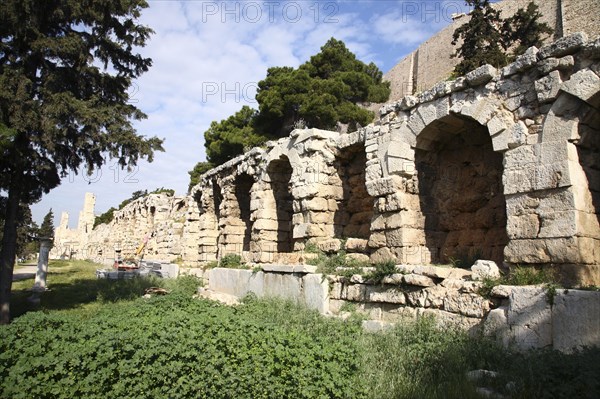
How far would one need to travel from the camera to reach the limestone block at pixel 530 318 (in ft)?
15.5

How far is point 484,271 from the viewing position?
586 cm

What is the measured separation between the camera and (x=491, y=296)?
5457 mm

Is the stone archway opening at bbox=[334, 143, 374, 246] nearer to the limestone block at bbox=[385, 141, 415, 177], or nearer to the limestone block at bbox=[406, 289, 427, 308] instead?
the limestone block at bbox=[385, 141, 415, 177]

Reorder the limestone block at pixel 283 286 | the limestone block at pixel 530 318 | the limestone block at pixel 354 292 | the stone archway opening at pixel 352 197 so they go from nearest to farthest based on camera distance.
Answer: the limestone block at pixel 530 318
the limestone block at pixel 354 292
the limestone block at pixel 283 286
the stone archway opening at pixel 352 197

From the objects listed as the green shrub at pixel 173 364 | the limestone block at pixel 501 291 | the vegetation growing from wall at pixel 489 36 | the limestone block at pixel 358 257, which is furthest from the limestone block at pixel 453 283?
the vegetation growing from wall at pixel 489 36

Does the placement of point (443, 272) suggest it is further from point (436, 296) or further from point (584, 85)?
point (584, 85)

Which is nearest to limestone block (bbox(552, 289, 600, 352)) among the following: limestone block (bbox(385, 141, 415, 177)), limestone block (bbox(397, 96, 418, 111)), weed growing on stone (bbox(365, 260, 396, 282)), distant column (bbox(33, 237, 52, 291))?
weed growing on stone (bbox(365, 260, 396, 282))

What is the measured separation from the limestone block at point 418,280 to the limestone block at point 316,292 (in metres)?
1.83

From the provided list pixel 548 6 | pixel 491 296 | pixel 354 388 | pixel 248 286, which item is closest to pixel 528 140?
pixel 491 296

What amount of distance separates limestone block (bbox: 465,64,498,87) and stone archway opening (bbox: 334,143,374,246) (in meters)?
3.13

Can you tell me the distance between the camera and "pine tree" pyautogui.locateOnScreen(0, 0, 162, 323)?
8.37 metres

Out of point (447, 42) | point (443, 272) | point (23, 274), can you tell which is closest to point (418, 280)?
point (443, 272)

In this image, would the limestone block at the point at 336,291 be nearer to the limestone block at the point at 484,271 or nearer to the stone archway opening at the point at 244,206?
the limestone block at the point at 484,271

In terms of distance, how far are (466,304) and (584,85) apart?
3113 millimetres
